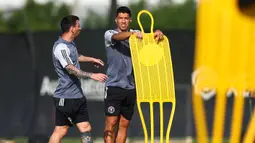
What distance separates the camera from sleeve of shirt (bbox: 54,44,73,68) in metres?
8.22

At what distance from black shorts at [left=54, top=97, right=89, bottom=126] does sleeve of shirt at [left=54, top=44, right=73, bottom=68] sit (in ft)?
1.72

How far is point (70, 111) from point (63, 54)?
2.21 ft

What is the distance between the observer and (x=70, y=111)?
8555 mm

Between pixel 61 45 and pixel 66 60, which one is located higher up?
pixel 61 45

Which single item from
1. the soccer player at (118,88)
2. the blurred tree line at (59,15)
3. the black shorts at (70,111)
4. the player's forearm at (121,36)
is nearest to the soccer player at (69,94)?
the black shorts at (70,111)

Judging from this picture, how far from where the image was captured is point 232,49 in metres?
3.56

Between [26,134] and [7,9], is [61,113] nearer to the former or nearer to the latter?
[26,134]

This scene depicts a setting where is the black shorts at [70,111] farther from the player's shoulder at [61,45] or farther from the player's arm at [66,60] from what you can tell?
the player's shoulder at [61,45]

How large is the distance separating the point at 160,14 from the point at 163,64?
19777 millimetres

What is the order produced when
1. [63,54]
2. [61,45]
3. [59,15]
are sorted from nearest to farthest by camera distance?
[63,54] → [61,45] → [59,15]

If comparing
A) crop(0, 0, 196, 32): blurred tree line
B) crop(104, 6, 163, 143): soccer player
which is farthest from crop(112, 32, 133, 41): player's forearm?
crop(0, 0, 196, 32): blurred tree line

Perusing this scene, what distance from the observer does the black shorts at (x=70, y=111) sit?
856cm

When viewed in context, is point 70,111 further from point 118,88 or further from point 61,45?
point 61,45

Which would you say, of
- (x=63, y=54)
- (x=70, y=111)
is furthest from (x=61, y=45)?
(x=70, y=111)
